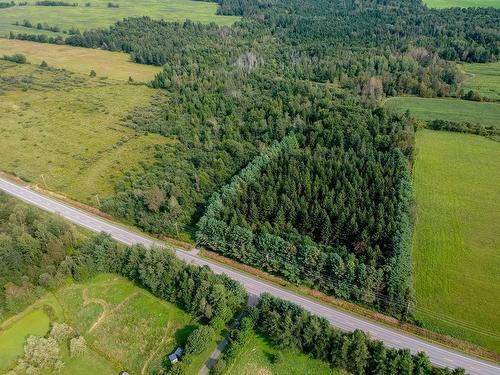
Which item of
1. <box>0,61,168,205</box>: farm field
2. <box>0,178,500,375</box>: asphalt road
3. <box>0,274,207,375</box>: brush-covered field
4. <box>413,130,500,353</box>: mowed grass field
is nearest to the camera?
<box>0,178,500,375</box>: asphalt road

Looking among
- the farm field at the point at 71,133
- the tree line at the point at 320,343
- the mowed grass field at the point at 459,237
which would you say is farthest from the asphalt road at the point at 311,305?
the farm field at the point at 71,133

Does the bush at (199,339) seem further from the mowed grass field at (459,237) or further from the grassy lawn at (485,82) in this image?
the grassy lawn at (485,82)

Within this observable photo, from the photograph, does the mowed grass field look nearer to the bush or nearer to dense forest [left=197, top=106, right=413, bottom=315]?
dense forest [left=197, top=106, right=413, bottom=315]

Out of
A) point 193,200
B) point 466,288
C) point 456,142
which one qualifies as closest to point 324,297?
point 466,288

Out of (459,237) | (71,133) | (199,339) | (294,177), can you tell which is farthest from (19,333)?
(459,237)

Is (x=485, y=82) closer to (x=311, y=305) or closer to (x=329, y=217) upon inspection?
(x=329, y=217)

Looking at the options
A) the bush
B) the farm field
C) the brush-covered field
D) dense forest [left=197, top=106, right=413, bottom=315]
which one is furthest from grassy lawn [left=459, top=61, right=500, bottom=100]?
the brush-covered field

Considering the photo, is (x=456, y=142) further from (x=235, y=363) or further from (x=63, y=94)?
(x=63, y=94)

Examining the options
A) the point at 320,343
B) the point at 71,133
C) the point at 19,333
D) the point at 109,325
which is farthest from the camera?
the point at 71,133
